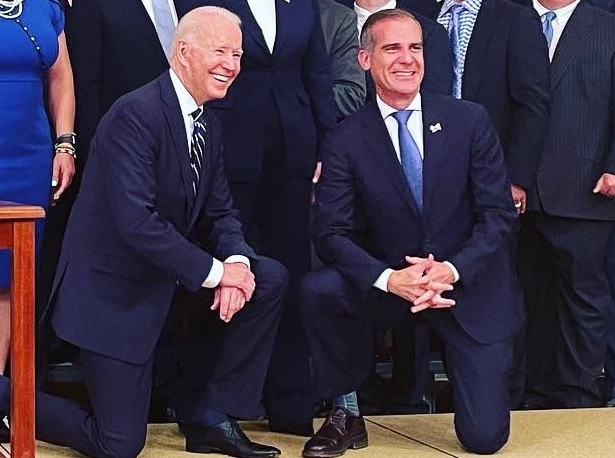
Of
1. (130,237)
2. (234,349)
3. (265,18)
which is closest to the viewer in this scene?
(130,237)

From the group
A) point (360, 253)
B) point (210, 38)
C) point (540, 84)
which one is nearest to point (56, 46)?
point (210, 38)

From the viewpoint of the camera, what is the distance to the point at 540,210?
15.1 ft

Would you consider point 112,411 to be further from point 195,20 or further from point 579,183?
point 579,183

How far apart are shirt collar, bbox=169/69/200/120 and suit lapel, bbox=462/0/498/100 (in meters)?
1.14

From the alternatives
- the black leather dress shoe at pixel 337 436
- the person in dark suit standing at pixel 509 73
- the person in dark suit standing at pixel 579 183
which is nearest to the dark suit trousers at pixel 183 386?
the black leather dress shoe at pixel 337 436

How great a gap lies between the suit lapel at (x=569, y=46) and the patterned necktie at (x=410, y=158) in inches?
30.3

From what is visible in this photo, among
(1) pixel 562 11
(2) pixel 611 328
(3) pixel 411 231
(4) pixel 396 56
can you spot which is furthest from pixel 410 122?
(2) pixel 611 328

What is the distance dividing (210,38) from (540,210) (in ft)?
4.72

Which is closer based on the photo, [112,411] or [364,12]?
[112,411]

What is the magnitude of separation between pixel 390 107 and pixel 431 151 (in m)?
0.18

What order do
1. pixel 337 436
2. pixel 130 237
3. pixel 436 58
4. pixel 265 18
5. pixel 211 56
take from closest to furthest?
1. pixel 130 237
2. pixel 211 56
3. pixel 337 436
4. pixel 265 18
5. pixel 436 58

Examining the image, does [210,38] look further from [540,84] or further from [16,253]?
[540,84]

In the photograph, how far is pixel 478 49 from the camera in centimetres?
453

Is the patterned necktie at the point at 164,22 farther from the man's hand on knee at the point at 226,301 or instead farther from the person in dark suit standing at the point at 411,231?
the man's hand on knee at the point at 226,301
